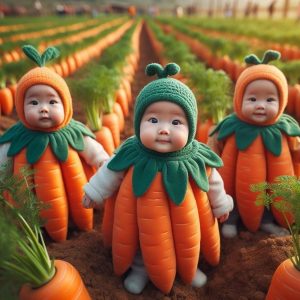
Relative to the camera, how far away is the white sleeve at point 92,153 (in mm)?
2762

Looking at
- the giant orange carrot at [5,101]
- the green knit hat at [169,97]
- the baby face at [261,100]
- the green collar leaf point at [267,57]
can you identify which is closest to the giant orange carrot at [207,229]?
the green knit hat at [169,97]

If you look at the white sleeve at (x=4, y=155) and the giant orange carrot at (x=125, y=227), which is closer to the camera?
the giant orange carrot at (x=125, y=227)

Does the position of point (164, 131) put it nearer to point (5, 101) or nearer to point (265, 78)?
point (265, 78)

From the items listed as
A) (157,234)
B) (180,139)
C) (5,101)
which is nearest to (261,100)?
(180,139)

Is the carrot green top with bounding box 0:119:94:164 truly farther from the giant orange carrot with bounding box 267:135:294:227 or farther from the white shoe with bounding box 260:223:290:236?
the white shoe with bounding box 260:223:290:236

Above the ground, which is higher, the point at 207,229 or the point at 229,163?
the point at 229,163

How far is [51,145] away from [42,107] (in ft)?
0.95

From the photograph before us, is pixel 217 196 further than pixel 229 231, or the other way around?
pixel 229 231

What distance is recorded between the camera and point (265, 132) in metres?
2.59

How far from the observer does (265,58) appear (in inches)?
105

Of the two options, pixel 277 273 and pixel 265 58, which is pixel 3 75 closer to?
pixel 265 58

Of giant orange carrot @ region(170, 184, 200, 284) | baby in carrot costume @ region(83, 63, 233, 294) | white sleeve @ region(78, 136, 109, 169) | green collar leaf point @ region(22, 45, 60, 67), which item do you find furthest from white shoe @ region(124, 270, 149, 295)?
green collar leaf point @ region(22, 45, 60, 67)

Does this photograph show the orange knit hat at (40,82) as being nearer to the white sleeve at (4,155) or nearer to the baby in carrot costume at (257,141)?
the white sleeve at (4,155)

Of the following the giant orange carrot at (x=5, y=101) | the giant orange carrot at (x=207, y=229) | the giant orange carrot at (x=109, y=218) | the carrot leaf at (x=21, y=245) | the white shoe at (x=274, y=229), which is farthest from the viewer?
the giant orange carrot at (x=5, y=101)
